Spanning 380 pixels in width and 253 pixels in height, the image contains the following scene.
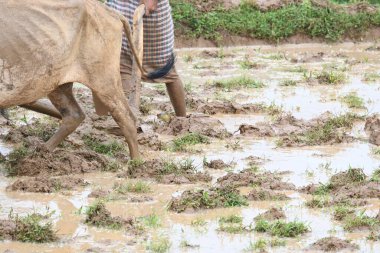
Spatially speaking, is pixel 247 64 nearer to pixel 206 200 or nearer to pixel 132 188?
pixel 132 188

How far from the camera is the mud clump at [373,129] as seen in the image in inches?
359

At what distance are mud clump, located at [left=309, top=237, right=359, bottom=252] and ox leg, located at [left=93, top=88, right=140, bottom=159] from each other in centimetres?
252

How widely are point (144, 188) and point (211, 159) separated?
1222mm

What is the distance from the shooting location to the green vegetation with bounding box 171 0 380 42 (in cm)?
1473

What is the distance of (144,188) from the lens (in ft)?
24.4

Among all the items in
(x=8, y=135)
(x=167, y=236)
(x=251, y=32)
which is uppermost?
(x=167, y=236)

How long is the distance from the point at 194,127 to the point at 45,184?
2.38 meters

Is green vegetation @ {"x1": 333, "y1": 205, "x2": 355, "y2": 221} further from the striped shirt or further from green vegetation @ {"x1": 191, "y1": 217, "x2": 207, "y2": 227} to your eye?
the striped shirt

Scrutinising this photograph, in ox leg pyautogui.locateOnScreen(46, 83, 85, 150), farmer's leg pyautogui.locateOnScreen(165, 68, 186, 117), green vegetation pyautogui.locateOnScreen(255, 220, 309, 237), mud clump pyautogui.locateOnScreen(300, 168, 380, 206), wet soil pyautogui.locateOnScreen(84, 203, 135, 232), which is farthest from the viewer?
farmer's leg pyautogui.locateOnScreen(165, 68, 186, 117)

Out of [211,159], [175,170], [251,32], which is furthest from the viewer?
[251,32]

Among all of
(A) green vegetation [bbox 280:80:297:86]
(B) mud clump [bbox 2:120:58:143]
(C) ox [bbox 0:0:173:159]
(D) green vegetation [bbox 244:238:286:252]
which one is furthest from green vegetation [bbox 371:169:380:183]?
(A) green vegetation [bbox 280:80:297:86]

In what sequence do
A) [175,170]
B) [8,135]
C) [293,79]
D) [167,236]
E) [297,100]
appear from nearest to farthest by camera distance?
[167,236] → [175,170] → [8,135] → [297,100] → [293,79]

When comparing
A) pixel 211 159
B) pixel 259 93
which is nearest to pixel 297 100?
pixel 259 93

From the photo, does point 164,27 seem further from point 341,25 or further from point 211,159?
point 341,25
